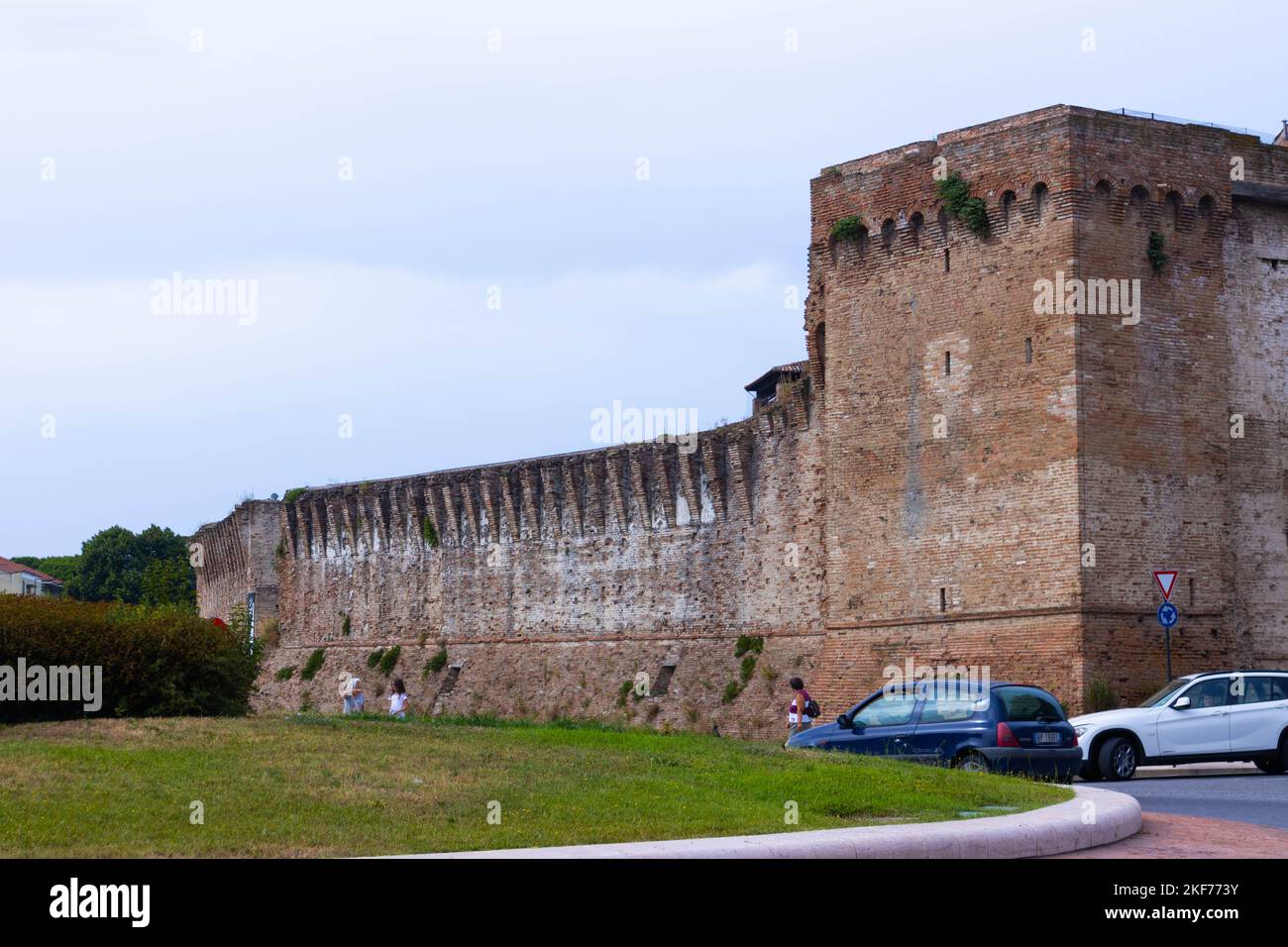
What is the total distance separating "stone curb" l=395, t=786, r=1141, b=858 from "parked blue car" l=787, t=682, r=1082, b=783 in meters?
5.10

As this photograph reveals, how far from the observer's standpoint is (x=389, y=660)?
50.3 metres

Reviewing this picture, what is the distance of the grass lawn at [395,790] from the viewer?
43.2 ft

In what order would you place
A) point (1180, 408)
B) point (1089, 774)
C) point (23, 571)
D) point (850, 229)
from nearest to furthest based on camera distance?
point (1089, 774), point (1180, 408), point (850, 229), point (23, 571)

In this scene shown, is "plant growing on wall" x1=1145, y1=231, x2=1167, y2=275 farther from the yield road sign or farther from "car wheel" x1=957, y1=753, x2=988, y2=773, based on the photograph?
"car wheel" x1=957, y1=753, x2=988, y2=773

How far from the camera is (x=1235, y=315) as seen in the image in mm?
31703

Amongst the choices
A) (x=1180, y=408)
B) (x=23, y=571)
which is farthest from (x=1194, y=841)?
(x=23, y=571)

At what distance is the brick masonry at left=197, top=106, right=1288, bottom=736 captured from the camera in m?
30.2

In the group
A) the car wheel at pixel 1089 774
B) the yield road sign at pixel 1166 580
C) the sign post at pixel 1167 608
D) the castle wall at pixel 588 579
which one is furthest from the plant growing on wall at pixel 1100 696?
the castle wall at pixel 588 579

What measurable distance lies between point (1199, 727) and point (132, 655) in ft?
44.5

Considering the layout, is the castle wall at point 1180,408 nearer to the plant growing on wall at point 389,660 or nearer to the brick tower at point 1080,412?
the brick tower at point 1080,412

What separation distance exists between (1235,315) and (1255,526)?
3669 millimetres

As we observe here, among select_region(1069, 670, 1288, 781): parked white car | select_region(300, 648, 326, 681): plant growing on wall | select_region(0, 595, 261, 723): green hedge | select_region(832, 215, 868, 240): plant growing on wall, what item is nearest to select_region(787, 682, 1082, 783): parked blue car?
select_region(1069, 670, 1288, 781): parked white car

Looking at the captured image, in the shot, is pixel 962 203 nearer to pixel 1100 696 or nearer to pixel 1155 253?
pixel 1155 253
